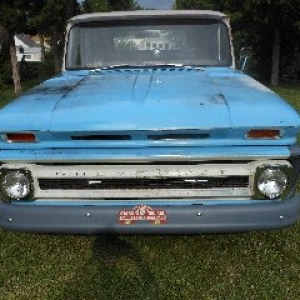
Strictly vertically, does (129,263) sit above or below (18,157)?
below

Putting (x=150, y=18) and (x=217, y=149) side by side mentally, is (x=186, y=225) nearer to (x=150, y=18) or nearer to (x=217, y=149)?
(x=217, y=149)

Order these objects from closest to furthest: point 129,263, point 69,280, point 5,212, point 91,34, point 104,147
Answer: point 104,147 → point 5,212 → point 69,280 → point 129,263 → point 91,34

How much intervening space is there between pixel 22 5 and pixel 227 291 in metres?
19.7

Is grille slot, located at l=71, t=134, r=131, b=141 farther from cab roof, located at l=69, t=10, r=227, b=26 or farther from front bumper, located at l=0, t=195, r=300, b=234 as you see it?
cab roof, located at l=69, t=10, r=227, b=26

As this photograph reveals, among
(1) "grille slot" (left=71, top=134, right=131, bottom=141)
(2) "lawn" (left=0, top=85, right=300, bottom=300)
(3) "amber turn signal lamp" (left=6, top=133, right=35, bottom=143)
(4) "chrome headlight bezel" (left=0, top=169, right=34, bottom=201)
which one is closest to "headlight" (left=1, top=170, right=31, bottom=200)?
(4) "chrome headlight bezel" (left=0, top=169, right=34, bottom=201)

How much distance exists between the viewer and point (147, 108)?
119 inches

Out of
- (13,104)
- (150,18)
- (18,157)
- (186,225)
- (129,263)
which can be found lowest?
(129,263)

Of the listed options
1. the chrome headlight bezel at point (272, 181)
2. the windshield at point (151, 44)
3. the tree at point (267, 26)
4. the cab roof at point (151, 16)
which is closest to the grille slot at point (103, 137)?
the chrome headlight bezel at point (272, 181)

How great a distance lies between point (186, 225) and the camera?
3.08 m

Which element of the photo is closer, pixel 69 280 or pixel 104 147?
pixel 104 147

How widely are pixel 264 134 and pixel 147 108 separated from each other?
0.73m

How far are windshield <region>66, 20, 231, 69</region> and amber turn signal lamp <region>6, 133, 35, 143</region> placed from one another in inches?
69.1

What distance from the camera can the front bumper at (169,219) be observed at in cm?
308

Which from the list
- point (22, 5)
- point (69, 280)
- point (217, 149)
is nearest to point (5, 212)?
point (69, 280)
